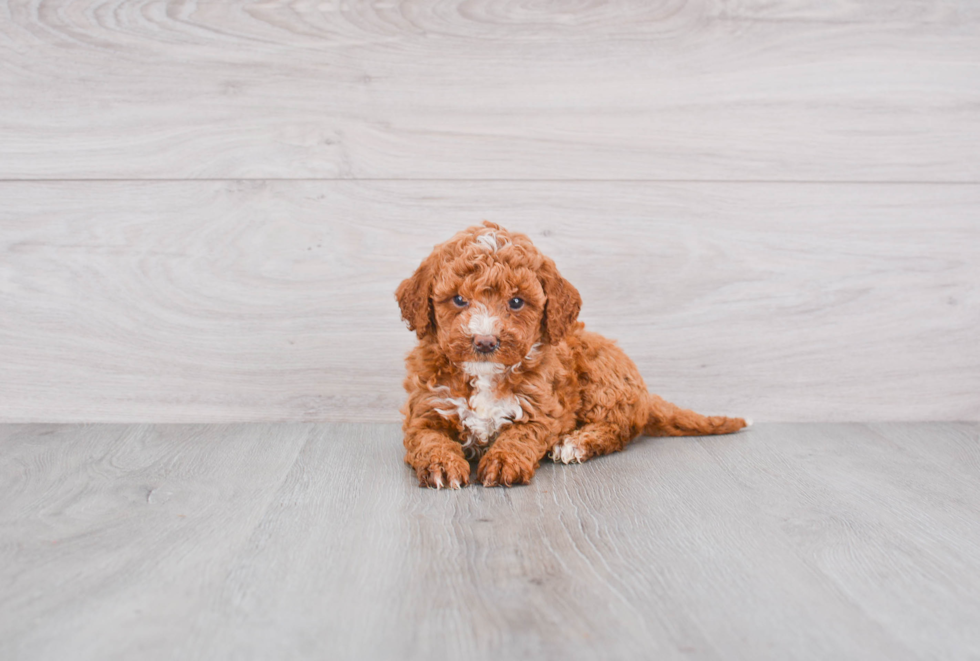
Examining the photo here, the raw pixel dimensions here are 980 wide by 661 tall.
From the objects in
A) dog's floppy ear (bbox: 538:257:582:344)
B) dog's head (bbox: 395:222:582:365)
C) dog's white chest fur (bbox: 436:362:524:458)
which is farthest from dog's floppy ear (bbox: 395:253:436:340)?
dog's floppy ear (bbox: 538:257:582:344)

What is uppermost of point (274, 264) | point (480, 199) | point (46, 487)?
point (480, 199)

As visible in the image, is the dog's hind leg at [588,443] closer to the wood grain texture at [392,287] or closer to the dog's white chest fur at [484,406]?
the dog's white chest fur at [484,406]

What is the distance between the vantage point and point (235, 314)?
2.34m

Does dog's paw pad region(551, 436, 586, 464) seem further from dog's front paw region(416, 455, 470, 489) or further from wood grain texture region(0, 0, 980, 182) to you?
wood grain texture region(0, 0, 980, 182)

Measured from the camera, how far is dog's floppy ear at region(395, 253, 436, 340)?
5.86 ft

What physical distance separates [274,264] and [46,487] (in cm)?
86

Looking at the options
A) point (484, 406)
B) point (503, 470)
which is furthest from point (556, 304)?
point (503, 470)

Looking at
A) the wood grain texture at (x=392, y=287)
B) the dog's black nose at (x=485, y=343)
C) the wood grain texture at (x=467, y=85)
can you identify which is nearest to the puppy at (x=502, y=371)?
the dog's black nose at (x=485, y=343)

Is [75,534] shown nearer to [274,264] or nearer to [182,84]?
[274,264]

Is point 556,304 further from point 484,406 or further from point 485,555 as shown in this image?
point 485,555

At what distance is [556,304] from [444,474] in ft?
1.49

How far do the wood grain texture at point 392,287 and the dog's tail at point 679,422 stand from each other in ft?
0.63

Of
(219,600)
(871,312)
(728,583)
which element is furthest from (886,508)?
(219,600)

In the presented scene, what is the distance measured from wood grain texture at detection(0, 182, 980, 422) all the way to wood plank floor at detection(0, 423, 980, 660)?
33 cm
